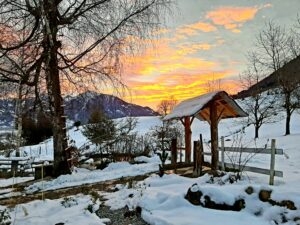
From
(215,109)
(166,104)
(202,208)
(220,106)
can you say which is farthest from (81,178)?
(166,104)

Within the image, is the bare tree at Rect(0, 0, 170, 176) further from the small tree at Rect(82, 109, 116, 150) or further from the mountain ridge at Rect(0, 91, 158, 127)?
the small tree at Rect(82, 109, 116, 150)

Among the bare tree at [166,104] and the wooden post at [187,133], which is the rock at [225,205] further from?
Result: the bare tree at [166,104]

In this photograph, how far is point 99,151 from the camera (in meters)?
21.3

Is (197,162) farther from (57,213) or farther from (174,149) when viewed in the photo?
(57,213)

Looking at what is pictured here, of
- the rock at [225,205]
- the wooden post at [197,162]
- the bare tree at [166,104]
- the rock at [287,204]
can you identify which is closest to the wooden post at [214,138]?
the wooden post at [197,162]

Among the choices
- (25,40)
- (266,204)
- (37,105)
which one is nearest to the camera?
(266,204)

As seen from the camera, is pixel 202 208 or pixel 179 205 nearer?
pixel 202 208

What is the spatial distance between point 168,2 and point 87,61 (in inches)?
160

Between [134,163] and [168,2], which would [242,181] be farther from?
[134,163]

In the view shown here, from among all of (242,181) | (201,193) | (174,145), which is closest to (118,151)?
(174,145)

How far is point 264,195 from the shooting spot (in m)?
7.06

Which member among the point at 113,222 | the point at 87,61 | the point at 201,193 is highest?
the point at 87,61

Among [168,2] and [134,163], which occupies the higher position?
[168,2]

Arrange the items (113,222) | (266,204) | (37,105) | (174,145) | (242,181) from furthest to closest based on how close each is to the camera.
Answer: (174,145) < (37,105) < (242,181) < (113,222) < (266,204)
